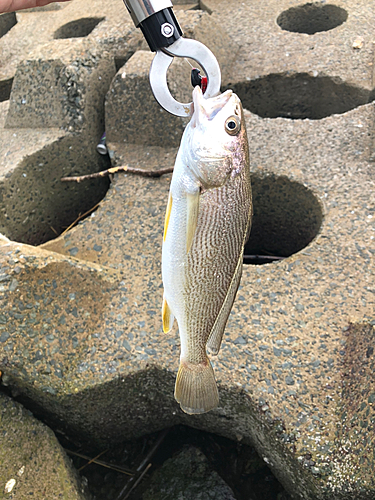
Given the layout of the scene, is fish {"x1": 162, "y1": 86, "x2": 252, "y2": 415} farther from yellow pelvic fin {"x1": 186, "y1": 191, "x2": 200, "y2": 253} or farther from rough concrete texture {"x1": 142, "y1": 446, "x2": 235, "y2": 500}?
rough concrete texture {"x1": 142, "y1": 446, "x2": 235, "y2": 500}

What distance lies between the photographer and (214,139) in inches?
51.4

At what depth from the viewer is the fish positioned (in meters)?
1.30

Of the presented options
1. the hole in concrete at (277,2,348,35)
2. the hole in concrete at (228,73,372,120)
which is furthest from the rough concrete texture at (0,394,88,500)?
the hole in concrete at (277,2,348,35)

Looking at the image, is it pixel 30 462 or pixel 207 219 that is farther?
pixel 30 462

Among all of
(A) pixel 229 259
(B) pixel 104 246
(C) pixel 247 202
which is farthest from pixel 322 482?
(B) pixel 104 246

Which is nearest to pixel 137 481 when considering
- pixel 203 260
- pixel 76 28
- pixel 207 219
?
pixel 203 260

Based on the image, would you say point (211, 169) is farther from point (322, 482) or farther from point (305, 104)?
point (305, 104)

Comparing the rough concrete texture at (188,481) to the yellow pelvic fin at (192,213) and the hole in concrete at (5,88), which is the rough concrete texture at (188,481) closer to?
the yellow pelvic fin at (192,213)

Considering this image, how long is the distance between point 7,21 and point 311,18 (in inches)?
135

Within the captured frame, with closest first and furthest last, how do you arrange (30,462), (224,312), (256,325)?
(224,312) → (30,462) → (256,325)

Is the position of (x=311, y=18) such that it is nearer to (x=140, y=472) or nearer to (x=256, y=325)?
(x=256, y=325)

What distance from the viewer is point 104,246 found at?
98.3 inches

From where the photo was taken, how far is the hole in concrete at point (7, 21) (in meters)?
5.14

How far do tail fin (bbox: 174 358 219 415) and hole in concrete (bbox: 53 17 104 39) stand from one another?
413 cm
